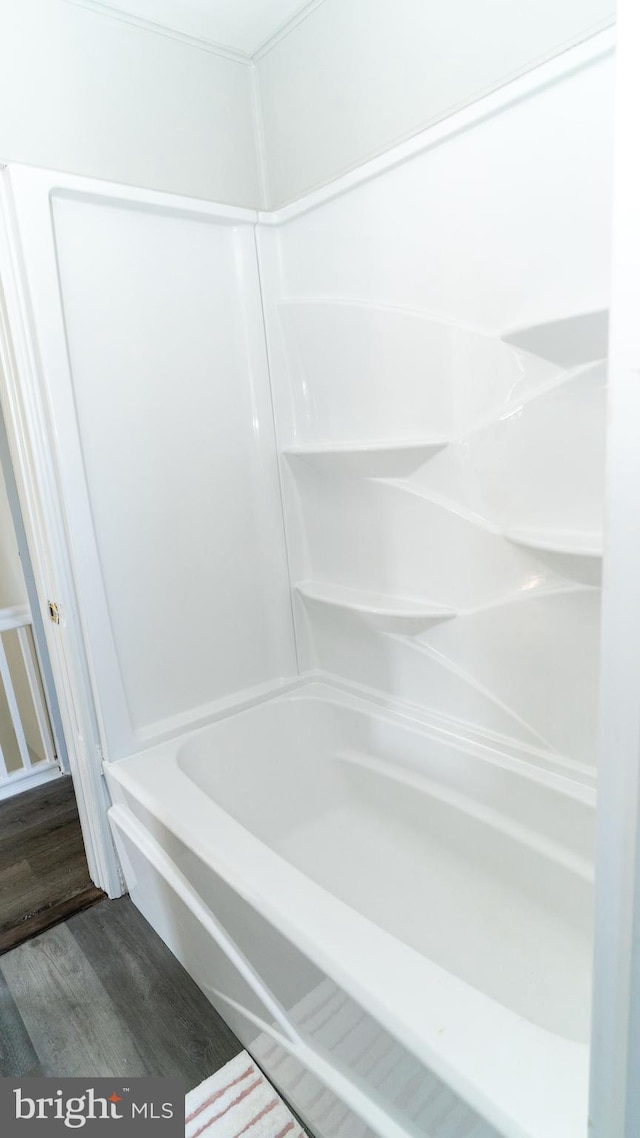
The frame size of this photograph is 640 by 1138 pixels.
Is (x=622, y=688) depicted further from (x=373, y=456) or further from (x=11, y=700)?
(x=11, y=700)

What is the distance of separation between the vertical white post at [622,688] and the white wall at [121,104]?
1657mm

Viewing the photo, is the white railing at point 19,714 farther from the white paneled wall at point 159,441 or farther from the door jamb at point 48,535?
the white paneled wall at point 159,441

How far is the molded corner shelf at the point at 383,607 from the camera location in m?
1.78

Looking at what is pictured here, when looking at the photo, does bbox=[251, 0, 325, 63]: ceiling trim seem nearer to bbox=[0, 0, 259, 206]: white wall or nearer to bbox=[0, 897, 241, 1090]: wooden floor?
bbox=[0, 0, 259, 206]: white wall

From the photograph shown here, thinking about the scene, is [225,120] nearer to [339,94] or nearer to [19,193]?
Result: [339,94]

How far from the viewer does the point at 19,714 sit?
9.16 feet

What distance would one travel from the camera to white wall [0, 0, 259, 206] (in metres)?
1.54

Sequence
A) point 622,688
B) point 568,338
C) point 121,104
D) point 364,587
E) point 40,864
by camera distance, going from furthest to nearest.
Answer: point 40,864 < point 364,587 < point 121,104 < point 568,338 < point 622,688

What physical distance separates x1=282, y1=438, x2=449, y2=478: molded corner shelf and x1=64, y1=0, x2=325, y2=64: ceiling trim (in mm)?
1205

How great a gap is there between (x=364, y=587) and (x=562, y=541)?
2.48 ft

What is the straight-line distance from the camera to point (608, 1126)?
1.79 ft

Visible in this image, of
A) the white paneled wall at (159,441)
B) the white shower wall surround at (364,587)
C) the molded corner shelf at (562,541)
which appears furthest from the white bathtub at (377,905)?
the molded corner shelf at (562,541)

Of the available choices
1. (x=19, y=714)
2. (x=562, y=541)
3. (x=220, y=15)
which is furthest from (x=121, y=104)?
(x=19, y=714)

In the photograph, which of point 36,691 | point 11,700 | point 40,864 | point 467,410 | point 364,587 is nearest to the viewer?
point 467,410
